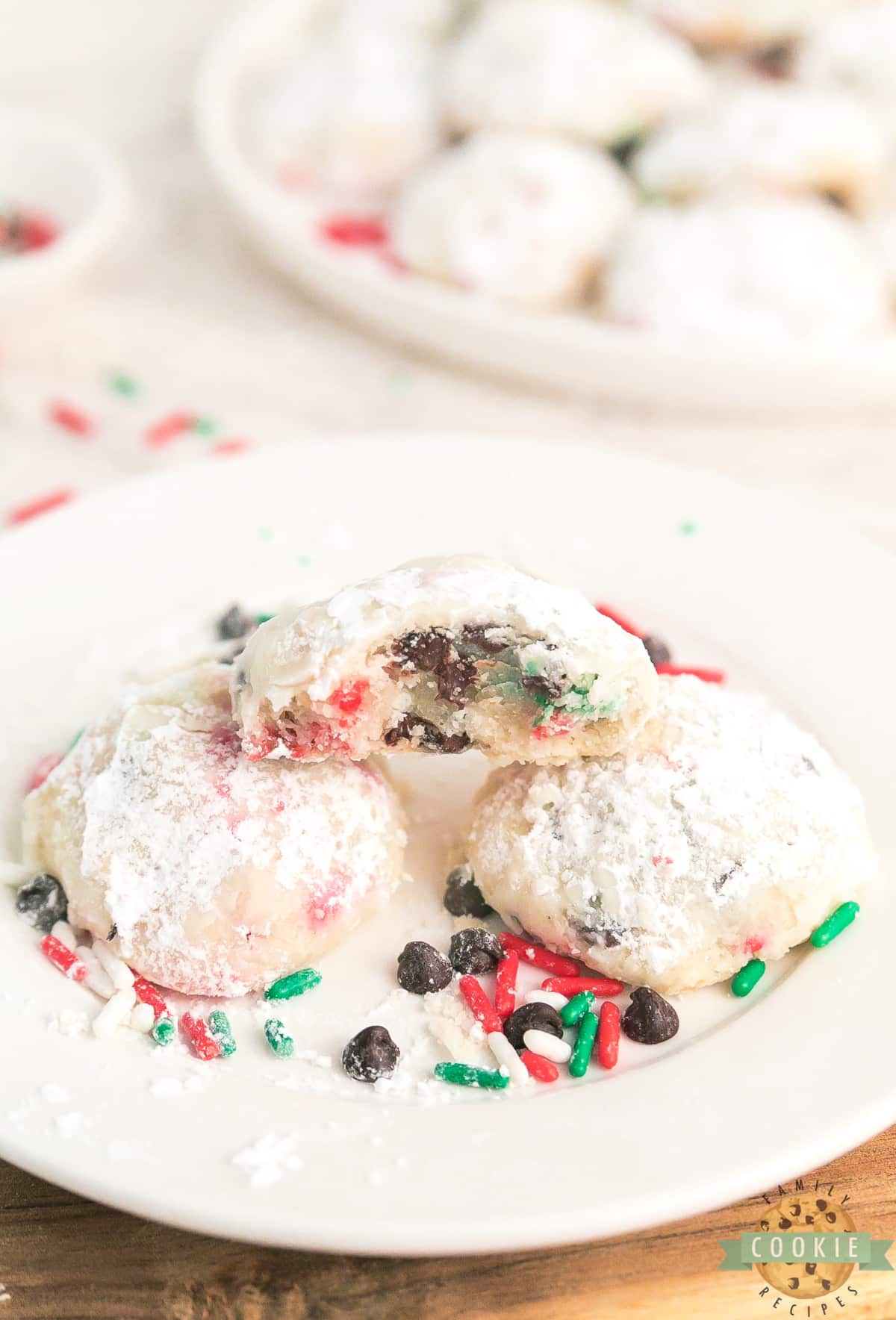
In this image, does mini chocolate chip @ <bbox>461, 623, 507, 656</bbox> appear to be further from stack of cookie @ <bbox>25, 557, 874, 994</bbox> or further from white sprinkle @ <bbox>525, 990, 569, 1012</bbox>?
white sprinkle @ <bbox>525, 990, 569, 1012</bbox>

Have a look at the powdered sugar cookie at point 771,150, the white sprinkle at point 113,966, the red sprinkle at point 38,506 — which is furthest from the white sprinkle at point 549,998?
the powdered sugar cookie at point 771,150

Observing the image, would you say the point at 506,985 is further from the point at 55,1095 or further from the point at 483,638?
the point at 55,1095

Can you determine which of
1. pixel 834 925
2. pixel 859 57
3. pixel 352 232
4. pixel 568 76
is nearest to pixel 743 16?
pixel 859 57

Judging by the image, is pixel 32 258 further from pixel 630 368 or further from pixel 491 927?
pixel 491 927

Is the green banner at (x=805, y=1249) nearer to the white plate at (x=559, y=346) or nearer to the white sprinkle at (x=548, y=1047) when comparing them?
the white sprinkle at (x=548, y=1047)

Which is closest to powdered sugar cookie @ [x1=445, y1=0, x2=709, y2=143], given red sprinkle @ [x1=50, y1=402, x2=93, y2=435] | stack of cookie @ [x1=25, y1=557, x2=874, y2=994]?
red sprinkle @ [x1=50, y1=402, x2=93, y2=435]

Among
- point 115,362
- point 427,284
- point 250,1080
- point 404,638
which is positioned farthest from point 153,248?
point 250,1080
